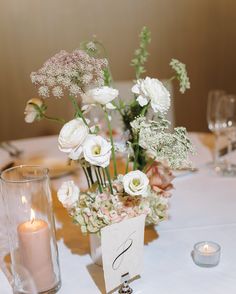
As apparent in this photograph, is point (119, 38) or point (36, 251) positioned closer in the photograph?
point (36, 251)

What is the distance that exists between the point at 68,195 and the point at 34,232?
10 cm

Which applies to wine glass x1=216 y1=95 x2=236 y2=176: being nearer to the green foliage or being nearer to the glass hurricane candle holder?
the green foliage

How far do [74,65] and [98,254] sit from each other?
1.43 ft

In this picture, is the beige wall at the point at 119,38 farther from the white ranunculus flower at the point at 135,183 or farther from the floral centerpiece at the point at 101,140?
the white ranunculus flower at the point at 135,183

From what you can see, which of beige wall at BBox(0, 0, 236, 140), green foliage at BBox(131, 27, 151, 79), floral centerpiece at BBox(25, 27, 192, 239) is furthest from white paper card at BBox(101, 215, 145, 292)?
beige wall at BBox(0, 0, 236, 140)

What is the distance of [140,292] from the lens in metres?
0.85

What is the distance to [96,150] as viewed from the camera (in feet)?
2.67

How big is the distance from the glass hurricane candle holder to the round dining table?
0.18 feet

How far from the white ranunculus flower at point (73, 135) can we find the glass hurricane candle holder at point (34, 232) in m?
0.08

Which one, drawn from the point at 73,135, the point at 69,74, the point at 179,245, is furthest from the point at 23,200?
the point at 179,245

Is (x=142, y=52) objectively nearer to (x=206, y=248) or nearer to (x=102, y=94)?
(x=102, y=94)

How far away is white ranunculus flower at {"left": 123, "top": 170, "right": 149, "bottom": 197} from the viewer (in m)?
0.80

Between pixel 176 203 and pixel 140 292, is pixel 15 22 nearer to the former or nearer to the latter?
pixel 176 203

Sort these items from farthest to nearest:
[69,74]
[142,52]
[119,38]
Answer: [119,38]
[142,52]
[69,74]
